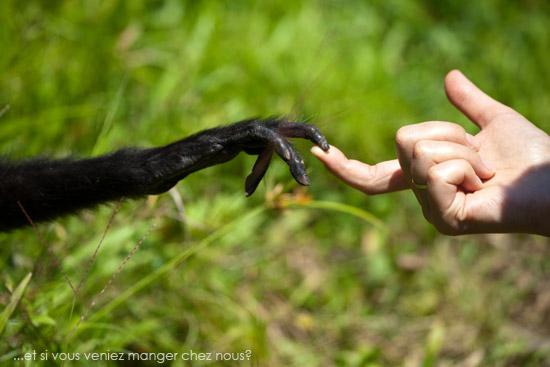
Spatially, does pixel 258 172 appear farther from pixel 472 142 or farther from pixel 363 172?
pixel 472 142

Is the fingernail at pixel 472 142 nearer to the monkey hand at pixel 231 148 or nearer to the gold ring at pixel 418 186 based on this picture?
the gold ring at pixel 418 186

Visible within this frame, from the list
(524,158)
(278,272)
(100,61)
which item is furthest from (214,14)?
(524,158)

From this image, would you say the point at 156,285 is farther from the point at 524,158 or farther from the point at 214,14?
the point at 214,14

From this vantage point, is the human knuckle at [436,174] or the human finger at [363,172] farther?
the human finger at [363,172]

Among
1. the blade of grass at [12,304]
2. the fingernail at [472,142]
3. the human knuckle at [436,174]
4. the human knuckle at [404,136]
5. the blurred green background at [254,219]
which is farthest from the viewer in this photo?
the blurred green background at [254,219]

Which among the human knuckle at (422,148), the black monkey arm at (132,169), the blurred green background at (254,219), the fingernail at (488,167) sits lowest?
the blurred green background at (254,219)

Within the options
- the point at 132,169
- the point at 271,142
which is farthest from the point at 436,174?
the point at 132,169

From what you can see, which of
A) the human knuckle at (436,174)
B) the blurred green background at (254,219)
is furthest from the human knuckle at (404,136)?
the blurred green background at (254,219)

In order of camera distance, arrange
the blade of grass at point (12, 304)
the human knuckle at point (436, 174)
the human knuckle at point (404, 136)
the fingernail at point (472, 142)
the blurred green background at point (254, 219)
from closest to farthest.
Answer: the human knuckle at point (436, 174), the human knuckle at point (404, 136), the fingernail at point (472, 142), the blade of grass at point (12, 304), the blurred green background at point (254, 219)
